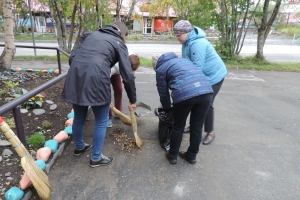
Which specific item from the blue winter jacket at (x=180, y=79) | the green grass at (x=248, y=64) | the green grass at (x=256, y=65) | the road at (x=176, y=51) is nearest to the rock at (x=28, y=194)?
the blue winter jacket at (x=180, y=79)

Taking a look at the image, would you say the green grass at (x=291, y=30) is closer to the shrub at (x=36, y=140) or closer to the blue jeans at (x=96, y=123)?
the blue jeans at (x=96, y=123)

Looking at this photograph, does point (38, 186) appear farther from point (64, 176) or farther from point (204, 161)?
point (204, 161)

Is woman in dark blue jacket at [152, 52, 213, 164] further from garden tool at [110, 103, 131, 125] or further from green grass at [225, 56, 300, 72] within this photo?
green grass at [225, 56, 300, 72]

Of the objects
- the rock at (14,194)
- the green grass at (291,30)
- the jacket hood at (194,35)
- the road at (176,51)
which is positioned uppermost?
the green grass at (291,30)

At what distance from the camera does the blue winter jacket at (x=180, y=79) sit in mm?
2096

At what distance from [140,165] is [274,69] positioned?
7713 millimetres

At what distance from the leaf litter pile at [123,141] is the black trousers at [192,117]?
1.80 feet

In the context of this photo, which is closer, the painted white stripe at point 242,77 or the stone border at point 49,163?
the stone border at point 49,163

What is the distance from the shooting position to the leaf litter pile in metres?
2.79

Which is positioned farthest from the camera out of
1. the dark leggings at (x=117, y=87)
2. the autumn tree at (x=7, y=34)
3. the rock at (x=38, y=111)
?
the autumn tree at (x=7, y=34)

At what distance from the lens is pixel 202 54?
241cm

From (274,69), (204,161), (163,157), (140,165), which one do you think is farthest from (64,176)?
(274,69)

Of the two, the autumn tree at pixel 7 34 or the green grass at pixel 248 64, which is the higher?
the autumn tree at pixel 7 34

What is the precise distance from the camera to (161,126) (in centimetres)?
288
